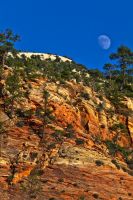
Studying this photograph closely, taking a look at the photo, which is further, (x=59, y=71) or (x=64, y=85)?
(x=59, y=71)

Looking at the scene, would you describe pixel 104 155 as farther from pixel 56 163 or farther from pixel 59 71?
pixel 59 71

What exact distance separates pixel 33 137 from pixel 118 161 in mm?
14730

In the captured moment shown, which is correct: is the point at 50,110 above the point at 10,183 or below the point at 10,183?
above

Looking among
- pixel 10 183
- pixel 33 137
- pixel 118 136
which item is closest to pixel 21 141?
pixel 33 137

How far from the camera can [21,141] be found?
6322 cm

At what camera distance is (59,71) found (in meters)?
90.6

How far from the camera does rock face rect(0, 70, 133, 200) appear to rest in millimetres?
58094

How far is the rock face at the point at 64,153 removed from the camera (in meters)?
58.1

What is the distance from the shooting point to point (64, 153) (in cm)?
6391

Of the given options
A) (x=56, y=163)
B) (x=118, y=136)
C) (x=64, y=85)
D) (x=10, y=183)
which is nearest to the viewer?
(x=10, y=183)

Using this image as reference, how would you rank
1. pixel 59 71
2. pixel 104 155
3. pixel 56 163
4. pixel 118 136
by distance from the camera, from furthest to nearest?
pixel 59 71
pixel 118 136
pixel 104 155
pixel 56 163

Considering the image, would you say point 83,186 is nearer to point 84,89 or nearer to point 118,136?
point 118,136

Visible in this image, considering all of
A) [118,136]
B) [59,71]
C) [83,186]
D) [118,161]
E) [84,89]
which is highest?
[59,71]

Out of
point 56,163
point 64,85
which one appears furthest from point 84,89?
point 56,163
